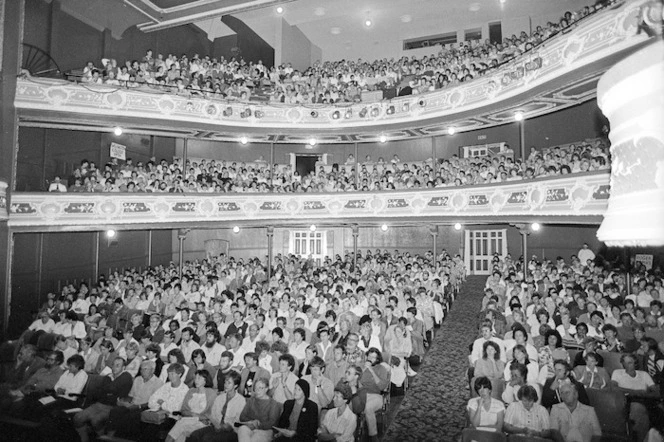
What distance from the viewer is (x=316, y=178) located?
17672mm

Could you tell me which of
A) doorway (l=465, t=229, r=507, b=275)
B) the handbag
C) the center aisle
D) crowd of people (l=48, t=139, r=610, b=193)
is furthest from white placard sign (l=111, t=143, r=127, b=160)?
doorway (l=465, t=229, r=507, b=275)

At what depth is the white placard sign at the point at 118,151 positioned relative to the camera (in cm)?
1752

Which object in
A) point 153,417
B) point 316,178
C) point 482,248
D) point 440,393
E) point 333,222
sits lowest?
point 440,393

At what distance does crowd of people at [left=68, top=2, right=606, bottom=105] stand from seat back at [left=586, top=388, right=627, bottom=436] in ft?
37.9

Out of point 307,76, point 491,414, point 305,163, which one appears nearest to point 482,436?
point 491,414

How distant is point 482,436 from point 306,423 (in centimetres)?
217

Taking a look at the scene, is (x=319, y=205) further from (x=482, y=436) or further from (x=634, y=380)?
(x=482, y=436)

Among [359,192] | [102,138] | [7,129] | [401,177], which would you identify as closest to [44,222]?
[7,129]

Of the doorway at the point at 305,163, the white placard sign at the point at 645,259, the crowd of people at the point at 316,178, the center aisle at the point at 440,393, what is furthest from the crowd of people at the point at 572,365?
the doorway at the point at 305,163

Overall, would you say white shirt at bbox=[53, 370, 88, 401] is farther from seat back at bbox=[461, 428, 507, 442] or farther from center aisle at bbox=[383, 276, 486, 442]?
seat back at bbox=[461, 428, 507, 442]

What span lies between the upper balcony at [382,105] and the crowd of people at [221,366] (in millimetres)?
6096

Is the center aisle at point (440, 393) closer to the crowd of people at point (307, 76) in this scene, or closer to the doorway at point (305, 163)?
the crowd of people at point (307, 76)

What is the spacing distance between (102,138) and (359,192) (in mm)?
10769

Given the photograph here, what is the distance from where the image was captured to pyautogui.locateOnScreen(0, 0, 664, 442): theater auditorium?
570 centimetres
